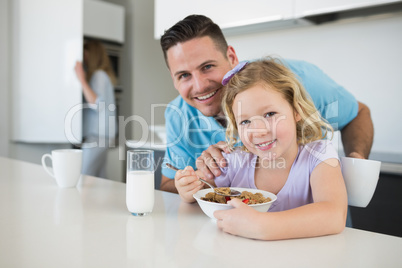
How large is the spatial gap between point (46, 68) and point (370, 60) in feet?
8.76

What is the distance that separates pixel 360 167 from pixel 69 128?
2.90m

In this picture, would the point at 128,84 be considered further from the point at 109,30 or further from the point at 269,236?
the point at 269,236

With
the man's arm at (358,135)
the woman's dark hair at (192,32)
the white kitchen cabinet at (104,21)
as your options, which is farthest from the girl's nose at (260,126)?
the white kitchen cabinet at (104,21)

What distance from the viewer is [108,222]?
80 cm

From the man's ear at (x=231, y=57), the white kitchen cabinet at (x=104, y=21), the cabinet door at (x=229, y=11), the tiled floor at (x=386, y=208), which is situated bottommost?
the tiled floor at (x=386, y=208)

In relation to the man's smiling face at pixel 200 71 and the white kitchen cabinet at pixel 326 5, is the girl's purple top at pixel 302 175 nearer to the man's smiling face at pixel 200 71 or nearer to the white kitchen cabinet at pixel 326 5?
the man's smiling face at pixel 200 71

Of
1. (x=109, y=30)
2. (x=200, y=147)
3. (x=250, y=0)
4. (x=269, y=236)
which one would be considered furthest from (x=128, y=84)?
(x=269, y=236)

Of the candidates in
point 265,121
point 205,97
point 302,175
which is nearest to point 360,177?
point 302,175

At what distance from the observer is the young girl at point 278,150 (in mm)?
862

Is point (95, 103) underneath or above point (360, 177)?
above

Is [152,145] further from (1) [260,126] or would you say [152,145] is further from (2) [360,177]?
(2) [360,177]

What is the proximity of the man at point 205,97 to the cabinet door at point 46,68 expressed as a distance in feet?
6.38

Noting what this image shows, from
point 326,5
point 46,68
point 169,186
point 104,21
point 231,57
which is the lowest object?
point 169,186

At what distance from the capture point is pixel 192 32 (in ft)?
4.47
